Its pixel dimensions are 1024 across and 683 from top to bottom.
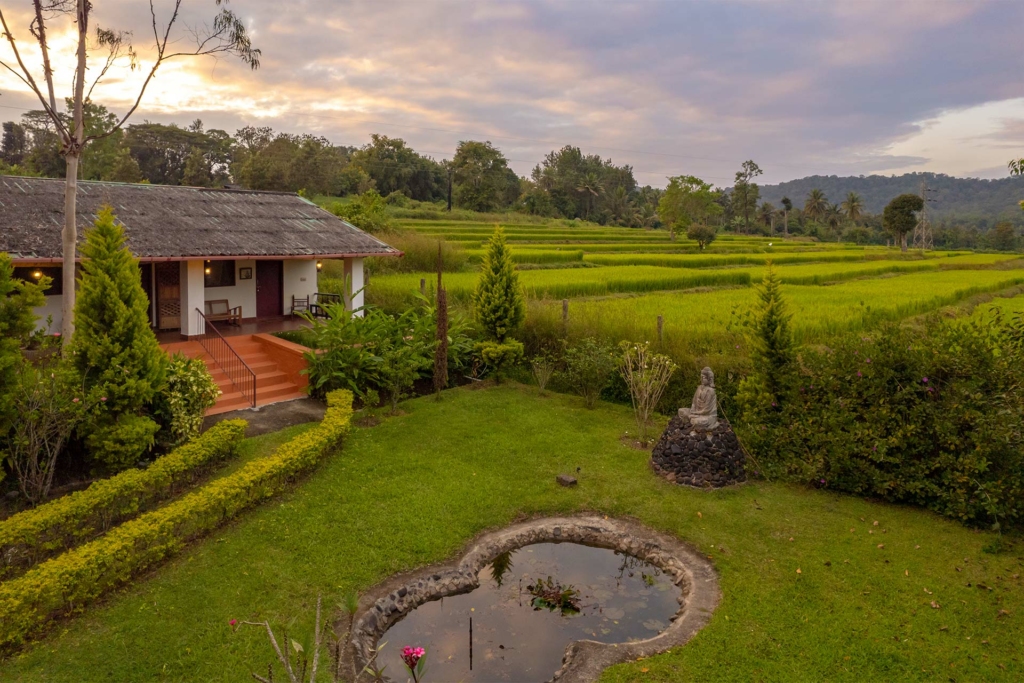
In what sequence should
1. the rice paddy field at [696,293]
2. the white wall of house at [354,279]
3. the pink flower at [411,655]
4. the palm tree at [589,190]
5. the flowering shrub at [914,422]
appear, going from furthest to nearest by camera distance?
the palm tree at [589,190] < the white wall of house at [354,279] < the rice paddy field at [696,293] < the flowering shrub at [914,422] < the pink flower at [411,655]

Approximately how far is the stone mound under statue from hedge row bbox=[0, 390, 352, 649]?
17.9ft

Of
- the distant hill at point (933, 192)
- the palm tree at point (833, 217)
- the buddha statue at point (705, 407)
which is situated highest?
the distant hill at point (933, 192)

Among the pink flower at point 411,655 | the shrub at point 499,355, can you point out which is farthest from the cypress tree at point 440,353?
the pink flower at point 411,655

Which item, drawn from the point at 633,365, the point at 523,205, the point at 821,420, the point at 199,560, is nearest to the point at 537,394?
the point at 633,365

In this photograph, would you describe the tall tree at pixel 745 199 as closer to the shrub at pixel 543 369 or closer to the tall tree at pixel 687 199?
the tall tree at pixel 687 199

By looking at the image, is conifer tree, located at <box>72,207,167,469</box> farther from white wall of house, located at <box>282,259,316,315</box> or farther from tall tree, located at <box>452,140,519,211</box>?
tall tree, located at <box>452,140,519,211</box>

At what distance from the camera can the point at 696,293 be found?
2220 centimetres

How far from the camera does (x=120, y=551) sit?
6824 millimetres

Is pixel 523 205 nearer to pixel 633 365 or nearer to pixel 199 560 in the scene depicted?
pixel 633 365

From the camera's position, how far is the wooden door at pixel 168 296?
52.0ft

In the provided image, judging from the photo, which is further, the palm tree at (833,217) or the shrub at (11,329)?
the palm tree at (833,217)

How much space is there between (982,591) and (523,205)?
220ft

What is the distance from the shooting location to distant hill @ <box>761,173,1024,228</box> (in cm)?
13250

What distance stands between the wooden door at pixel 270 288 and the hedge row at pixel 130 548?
9.09 metres
